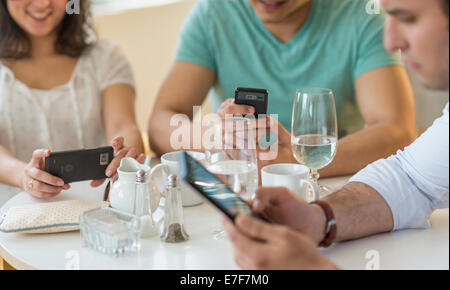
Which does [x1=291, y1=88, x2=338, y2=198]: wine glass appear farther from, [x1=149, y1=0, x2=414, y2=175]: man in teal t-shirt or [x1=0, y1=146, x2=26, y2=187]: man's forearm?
[x1=0, y1=146, x2=26, y2=187]: man's forearm

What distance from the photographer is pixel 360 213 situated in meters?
0.91

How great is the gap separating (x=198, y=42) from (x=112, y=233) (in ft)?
3.11

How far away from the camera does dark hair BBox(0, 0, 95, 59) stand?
67.1 inches

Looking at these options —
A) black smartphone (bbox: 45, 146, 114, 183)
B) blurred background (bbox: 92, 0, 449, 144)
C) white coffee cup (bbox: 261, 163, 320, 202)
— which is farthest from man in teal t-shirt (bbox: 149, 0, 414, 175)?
blurred background (bbox: 92, 0, 449, 144)

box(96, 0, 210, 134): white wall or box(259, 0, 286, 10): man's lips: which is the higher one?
box(259, 0, 286, 10): man's lips

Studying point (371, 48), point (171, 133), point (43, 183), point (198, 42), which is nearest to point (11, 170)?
point (43, 183)

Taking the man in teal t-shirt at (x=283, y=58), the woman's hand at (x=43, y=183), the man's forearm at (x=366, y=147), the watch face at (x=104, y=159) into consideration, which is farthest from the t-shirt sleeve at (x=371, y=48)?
the woman's hand at (x=43, y=183)

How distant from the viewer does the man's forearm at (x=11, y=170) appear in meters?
1.38

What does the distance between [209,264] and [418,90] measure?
3.29 feet

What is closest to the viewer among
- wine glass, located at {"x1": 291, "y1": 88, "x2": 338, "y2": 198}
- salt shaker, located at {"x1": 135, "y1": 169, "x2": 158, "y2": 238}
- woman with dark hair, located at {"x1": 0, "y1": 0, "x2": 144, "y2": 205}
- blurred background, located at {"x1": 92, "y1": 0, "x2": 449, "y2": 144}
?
salt shaker, located at {"x1": 135, "y1": 169, "x2": 158, "y2": 238}

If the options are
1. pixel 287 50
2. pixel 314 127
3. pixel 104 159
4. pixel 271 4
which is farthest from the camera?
pixel 287 50

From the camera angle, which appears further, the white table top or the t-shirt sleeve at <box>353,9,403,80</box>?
the t-shirt sleeve at <box>353,9,403,80</box>

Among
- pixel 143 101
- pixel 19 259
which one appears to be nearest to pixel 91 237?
pixel 19 259

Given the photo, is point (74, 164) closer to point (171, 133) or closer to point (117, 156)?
point (117, 156)
